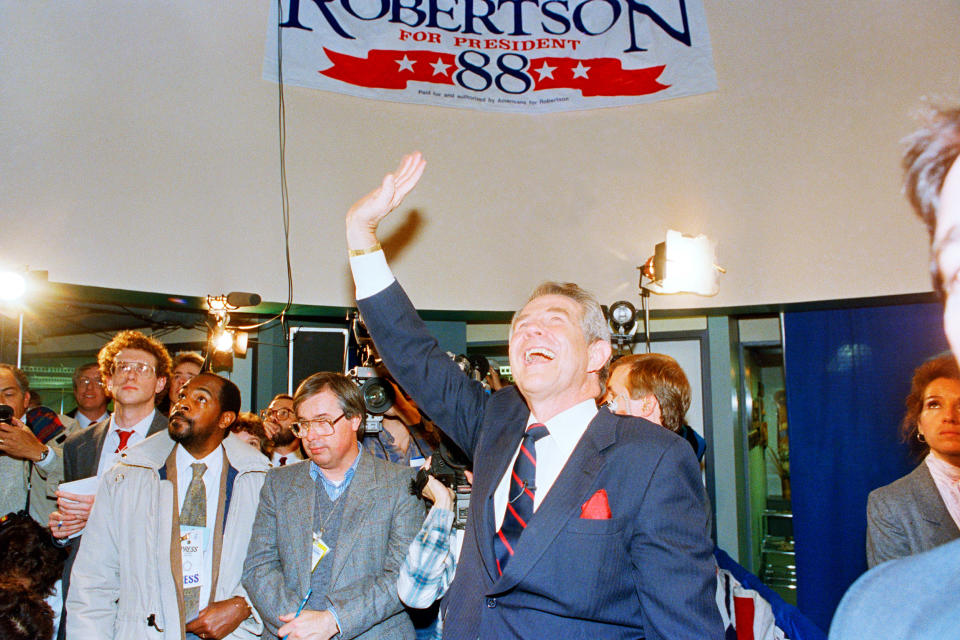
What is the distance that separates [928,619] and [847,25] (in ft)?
16.5

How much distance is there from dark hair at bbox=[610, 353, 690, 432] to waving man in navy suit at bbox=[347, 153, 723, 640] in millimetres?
890

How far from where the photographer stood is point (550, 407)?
5.23 ft

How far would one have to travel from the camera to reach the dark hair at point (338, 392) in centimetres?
255

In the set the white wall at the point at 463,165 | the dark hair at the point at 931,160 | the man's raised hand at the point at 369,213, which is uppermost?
the white wall at the point at 463,165

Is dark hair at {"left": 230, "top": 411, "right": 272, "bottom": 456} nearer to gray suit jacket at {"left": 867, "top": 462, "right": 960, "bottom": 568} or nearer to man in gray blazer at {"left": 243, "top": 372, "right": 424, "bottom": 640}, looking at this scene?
man in gray blazer at {"left": 243, "top": 372, "right": 424, "bottom": 640}

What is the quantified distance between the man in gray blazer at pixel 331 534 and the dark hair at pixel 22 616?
23.2 inches

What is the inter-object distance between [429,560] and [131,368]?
1942 mm

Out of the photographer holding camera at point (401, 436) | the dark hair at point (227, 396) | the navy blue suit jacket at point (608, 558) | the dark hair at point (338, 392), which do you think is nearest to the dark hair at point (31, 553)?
the dark hair at point (227, 396)

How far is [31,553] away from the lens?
266 centimetres

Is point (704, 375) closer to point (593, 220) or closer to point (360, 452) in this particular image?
point (593, 220)

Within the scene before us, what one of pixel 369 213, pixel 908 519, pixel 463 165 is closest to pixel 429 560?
pixel 369 213

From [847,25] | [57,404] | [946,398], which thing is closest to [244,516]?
[946,398]

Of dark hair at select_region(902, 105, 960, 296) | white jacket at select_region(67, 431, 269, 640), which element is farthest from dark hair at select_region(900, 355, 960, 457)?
white jacket at select_region(67, 431, 269, 640)

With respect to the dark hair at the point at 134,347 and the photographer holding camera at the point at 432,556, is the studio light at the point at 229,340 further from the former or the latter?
the photographer holding camera at the point at 432,556
